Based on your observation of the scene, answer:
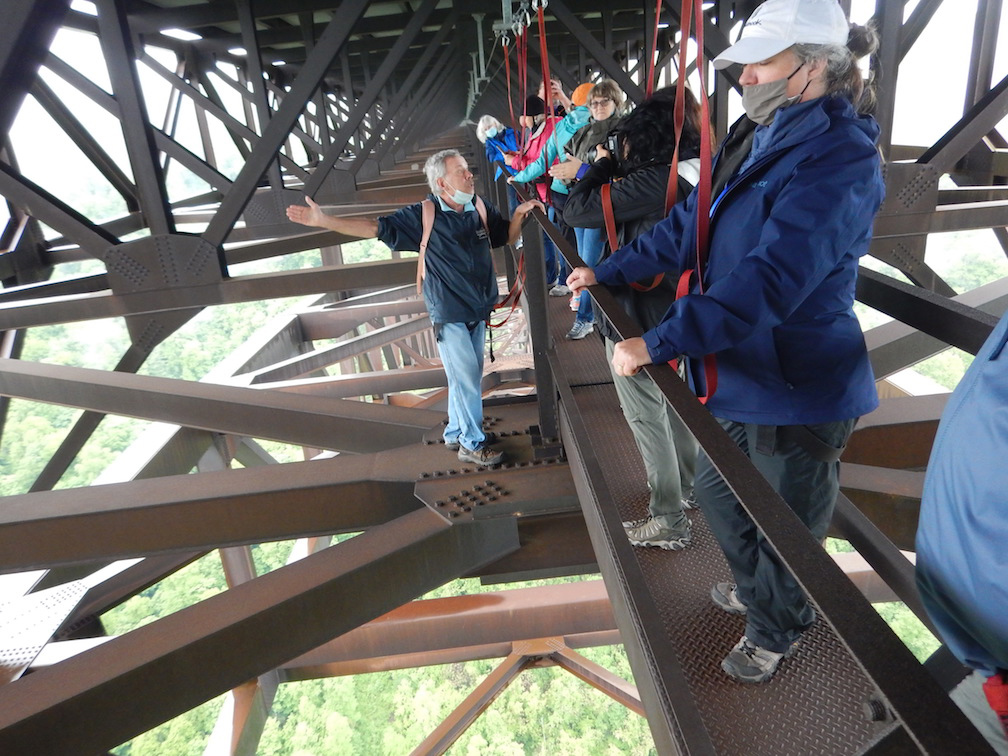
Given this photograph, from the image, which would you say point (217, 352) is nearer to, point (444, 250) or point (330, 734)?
point (330, 734)

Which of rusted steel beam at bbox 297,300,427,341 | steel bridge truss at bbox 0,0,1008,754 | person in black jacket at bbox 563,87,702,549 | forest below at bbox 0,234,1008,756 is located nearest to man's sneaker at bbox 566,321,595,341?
steel bridge truss at bbox 0,0,1008,754

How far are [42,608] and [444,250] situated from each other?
2.96 m

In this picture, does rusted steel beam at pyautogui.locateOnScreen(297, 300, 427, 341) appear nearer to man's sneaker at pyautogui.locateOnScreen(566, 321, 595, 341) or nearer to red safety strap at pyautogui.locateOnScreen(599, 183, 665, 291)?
man's sneaker at pyautogui.locateOnScreen(566, 321, 595, 341)

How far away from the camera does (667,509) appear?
2.62 meters

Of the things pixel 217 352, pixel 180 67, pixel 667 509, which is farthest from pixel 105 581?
pixel 217 352

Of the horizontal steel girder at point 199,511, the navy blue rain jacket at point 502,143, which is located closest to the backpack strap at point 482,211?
the horizontal steel girder at point 199,511

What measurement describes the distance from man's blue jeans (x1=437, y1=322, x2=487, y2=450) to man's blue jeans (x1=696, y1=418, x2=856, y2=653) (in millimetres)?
→ 1611

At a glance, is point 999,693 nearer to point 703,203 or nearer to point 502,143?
point 703,203

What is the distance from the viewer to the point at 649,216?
2.64 meters

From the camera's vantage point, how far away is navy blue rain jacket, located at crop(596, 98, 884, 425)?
151cm

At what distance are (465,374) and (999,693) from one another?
2.58 m

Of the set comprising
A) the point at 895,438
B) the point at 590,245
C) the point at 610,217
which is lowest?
the point at 895,438

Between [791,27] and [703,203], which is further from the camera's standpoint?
[703,203]

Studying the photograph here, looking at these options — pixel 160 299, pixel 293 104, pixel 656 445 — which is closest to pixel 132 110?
pixel 293 104
